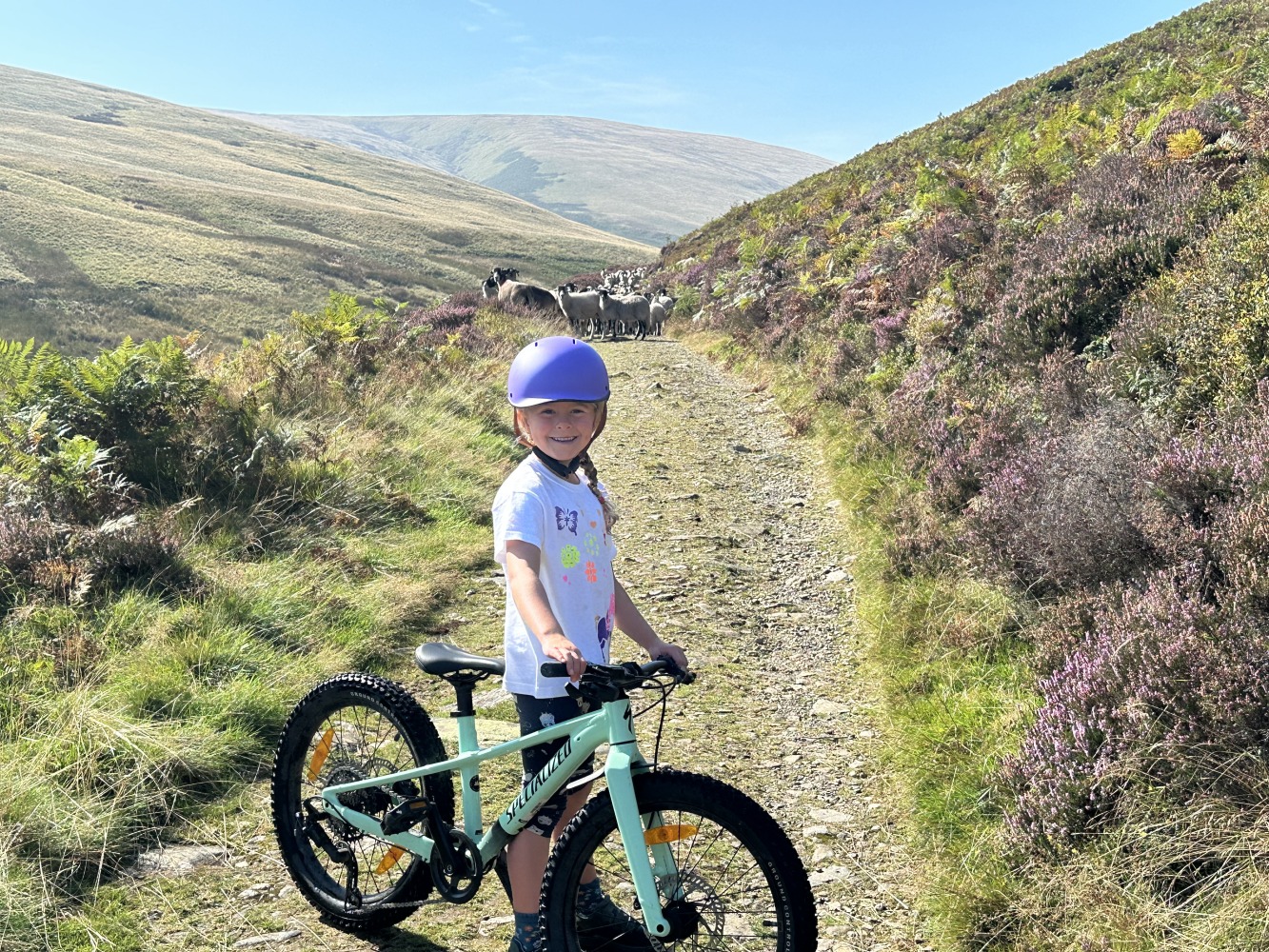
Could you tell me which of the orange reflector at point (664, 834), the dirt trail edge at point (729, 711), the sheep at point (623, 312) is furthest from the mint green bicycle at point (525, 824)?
the sheep at point (623, 312)

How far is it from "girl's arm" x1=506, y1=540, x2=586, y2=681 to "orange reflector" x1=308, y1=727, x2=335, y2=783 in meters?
1.41

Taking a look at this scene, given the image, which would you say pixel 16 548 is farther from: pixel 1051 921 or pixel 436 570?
pixel 1051 921

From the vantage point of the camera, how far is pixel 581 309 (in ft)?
92.4

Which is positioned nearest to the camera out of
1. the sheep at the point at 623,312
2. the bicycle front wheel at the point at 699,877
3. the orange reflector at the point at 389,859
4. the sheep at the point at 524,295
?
the bicycle front wheel at the point at 699,877

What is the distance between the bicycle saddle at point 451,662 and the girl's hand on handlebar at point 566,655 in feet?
1.67

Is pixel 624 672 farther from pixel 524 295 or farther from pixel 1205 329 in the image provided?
pixel 524 295

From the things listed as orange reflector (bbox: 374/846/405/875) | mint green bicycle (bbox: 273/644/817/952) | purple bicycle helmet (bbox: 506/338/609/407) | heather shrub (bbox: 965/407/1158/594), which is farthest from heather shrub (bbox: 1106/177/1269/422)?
orange reflector (bbox: 374/846/405/875)

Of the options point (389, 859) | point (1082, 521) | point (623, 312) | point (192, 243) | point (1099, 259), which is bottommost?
point (389, 859)

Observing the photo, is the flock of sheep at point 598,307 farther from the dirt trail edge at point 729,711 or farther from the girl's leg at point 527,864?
the girl's leg at point 527,864

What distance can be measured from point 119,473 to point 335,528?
6.14ft

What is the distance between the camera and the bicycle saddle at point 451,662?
3295mm

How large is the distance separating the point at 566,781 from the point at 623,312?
25.1 m

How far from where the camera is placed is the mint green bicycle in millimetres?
2869

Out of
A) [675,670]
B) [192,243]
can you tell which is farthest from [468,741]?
[192,243]
